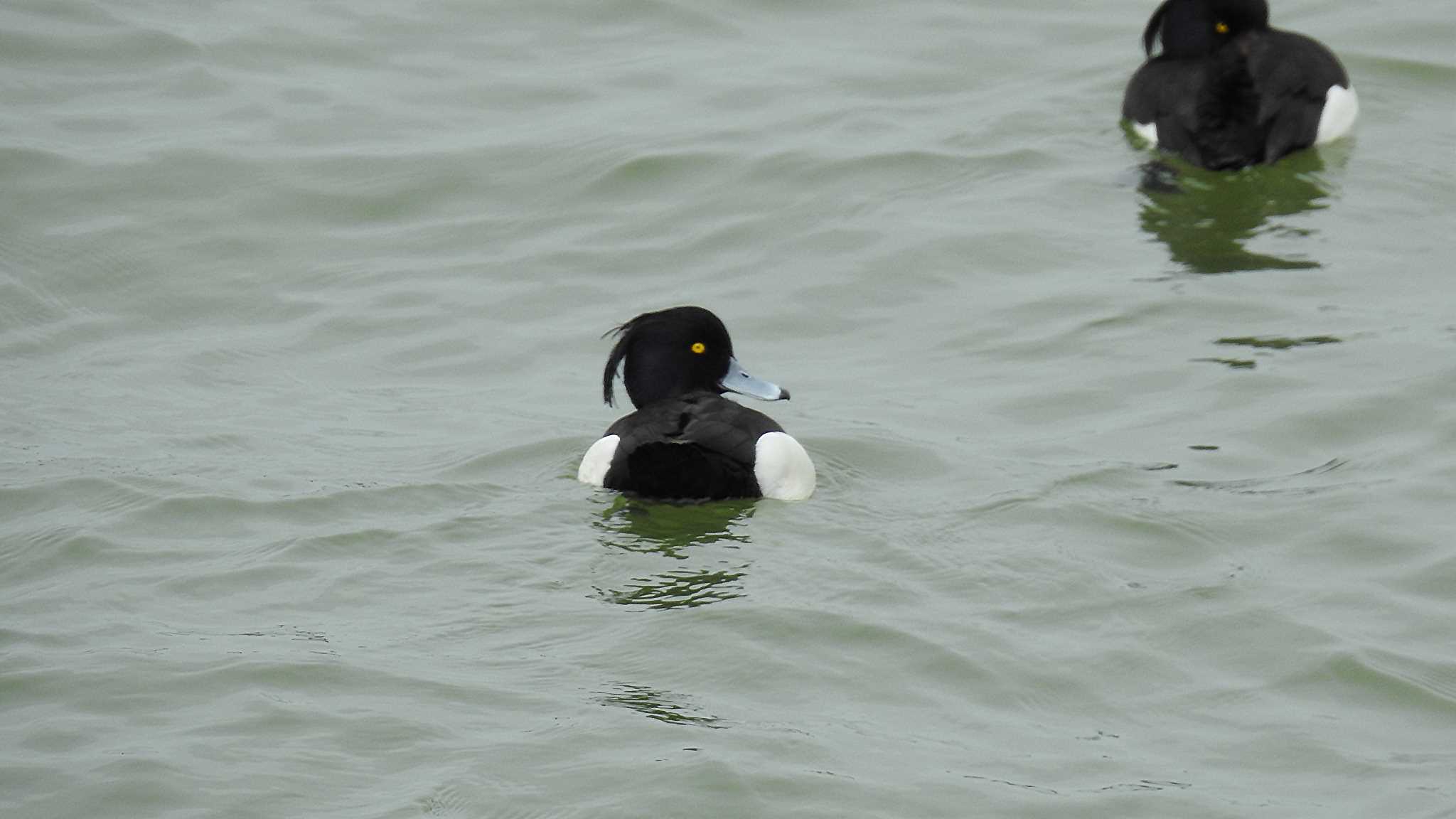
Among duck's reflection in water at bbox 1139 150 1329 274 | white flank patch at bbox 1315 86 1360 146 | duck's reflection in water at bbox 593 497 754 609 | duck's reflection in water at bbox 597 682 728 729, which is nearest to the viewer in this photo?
duck's reflection in water at bbox 597 682 728 729

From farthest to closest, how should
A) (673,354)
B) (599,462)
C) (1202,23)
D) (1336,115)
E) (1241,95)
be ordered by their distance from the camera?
(1202,23) < (1336,115) < (1241,95) < (673,354) < (599,462)

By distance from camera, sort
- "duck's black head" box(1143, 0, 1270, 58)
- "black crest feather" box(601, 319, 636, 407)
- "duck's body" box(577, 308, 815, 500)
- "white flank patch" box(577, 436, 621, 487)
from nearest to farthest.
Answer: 1. "duck's body" box(577, 308, 815, 500)
2. "white flank patch" box(577, 436, 621, 487)
3. "black crest feather" box(601, 319, 636, 407)
4. "duck's black head" box(1143, 0, 1270, 58)

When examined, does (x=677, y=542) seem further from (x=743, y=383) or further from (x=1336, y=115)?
(x=1336, y=115)

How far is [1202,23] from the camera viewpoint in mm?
11227

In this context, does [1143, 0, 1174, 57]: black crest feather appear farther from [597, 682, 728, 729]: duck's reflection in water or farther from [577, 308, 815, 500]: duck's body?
[597, 682, 728, 729]: duck's reflection in water

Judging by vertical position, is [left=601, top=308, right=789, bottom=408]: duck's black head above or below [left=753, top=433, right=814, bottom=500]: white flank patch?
above

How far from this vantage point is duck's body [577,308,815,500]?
23.5 ft

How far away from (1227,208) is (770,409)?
116 inches

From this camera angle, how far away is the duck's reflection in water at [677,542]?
6477 millimetres

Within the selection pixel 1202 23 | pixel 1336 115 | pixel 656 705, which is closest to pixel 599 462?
pixel 656 705

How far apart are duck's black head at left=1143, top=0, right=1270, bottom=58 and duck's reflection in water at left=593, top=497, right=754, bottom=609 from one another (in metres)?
5.21

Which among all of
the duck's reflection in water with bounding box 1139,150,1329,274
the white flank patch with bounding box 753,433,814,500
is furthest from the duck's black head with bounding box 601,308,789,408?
the duck's reflection in water with bounding box 1139,150,1329,274

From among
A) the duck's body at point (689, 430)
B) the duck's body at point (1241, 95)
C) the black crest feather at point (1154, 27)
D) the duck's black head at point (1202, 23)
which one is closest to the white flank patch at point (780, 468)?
the duck's body at point (689, 430)

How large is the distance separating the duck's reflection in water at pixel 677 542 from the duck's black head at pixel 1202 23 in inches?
205
